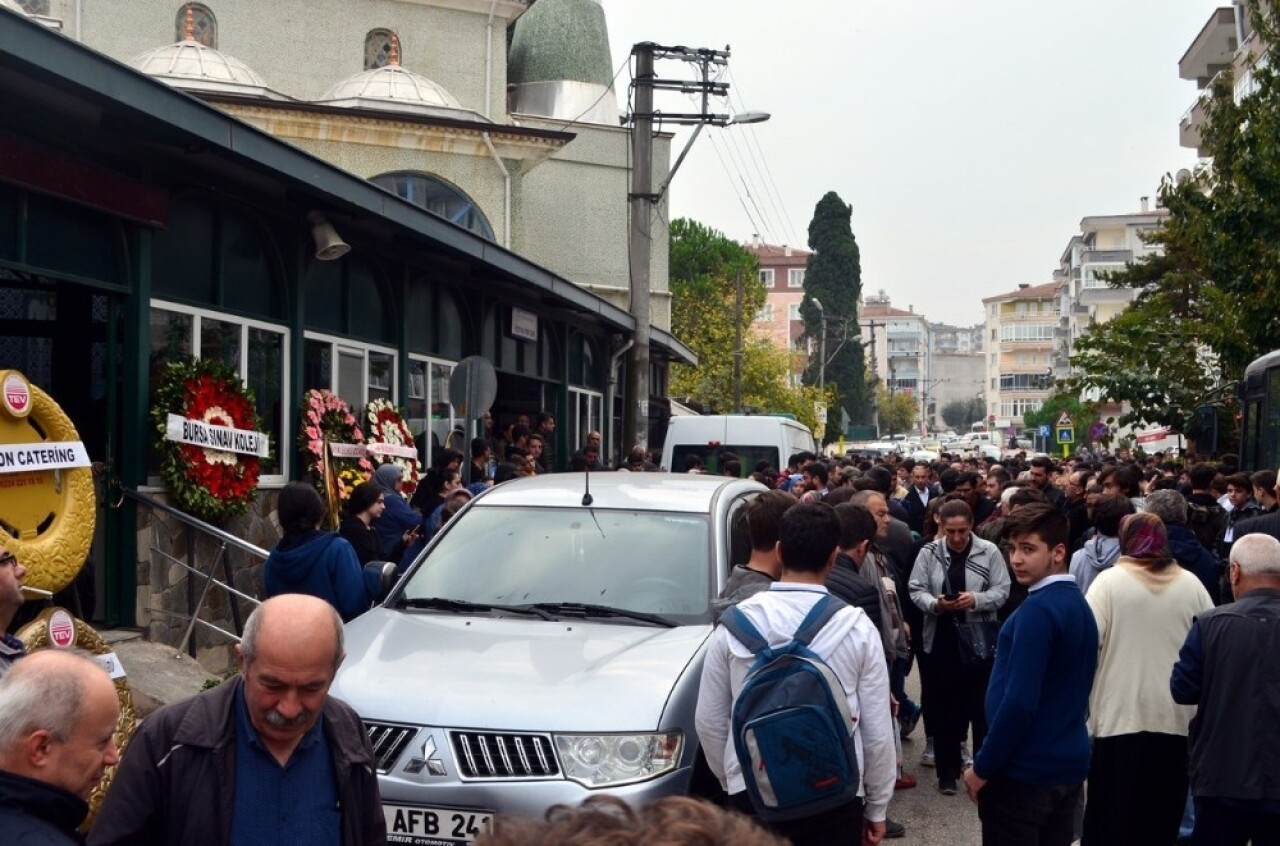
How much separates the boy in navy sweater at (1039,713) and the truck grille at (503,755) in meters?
1.60

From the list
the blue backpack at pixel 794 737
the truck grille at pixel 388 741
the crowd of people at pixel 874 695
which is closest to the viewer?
the crowd of people at pixel 874 695

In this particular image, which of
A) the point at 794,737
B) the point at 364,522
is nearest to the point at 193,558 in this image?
the point at 364,522

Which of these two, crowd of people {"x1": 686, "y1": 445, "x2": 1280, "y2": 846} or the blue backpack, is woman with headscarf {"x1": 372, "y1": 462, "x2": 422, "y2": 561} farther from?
the blue backpack

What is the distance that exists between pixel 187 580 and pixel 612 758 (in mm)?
6985

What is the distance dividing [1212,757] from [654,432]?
32.4 m

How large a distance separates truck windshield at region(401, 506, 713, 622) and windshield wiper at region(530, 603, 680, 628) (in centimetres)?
5

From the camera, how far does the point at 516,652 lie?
6555 mm

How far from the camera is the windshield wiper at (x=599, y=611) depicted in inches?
278

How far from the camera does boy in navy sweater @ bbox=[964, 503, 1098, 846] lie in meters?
5.53

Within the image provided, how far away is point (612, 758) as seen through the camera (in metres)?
5.88

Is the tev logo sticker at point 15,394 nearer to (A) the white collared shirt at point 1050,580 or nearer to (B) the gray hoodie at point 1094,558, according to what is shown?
(A) the white collared shirt at point 1050,580

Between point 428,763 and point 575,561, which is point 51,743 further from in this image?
point 575,561

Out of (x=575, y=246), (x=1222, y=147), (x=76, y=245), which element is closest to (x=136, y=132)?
(x=76, y=245)

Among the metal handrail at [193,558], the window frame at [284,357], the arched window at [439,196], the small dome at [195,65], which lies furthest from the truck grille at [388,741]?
the small dome at [195,65]
